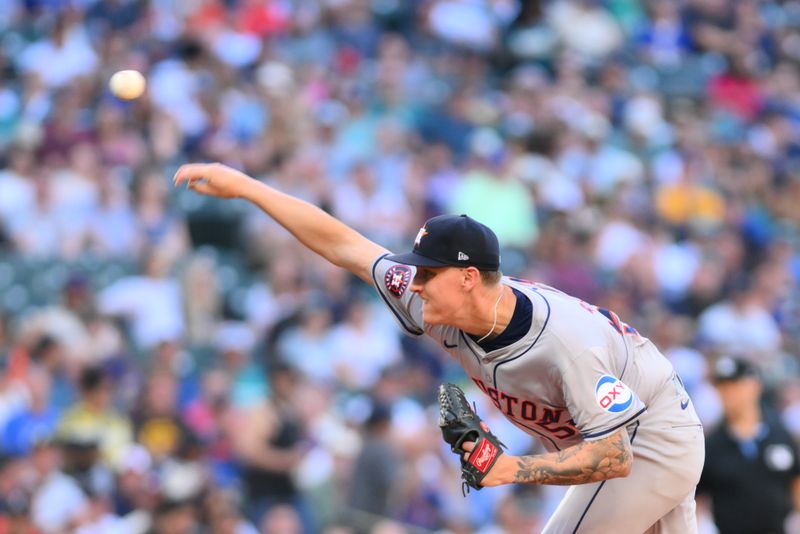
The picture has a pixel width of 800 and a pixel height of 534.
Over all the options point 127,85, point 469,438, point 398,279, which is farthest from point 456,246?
point 127,85

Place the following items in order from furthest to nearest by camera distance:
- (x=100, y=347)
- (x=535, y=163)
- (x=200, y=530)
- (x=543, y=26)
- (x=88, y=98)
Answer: (x=543, y=26)
(x=535, y=163)
(x=88, y=98)
(x=100, y=347)
(x=200, y=530)

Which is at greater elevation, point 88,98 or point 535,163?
point 88,98

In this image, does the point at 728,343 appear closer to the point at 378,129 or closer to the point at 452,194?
the point at 452,194

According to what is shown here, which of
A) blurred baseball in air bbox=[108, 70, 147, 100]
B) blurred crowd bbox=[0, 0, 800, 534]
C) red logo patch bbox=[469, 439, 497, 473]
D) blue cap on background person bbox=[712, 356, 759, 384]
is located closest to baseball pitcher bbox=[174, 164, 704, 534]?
red logo patch bbox=[469, 439, 497, 473]

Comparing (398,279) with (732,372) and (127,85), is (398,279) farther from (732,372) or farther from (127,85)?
(732,372)

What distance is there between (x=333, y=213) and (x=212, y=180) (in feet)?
21.1

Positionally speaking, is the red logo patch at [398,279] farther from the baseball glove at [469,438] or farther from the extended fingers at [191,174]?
the extended fingers at [191,174]

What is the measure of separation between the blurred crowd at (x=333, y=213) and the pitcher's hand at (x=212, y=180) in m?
Result: 3.61

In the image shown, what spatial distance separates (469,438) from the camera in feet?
15.7

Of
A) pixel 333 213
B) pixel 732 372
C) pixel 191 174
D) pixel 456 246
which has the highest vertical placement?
pixel 456 246

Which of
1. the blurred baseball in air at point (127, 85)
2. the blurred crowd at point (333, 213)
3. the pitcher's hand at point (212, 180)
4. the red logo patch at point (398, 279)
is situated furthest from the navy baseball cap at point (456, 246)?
the blurred crowd at point (333, 213)

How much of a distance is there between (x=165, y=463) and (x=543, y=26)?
9.38m

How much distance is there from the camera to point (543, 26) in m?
16.7

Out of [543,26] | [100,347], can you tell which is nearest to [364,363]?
[100,347]
